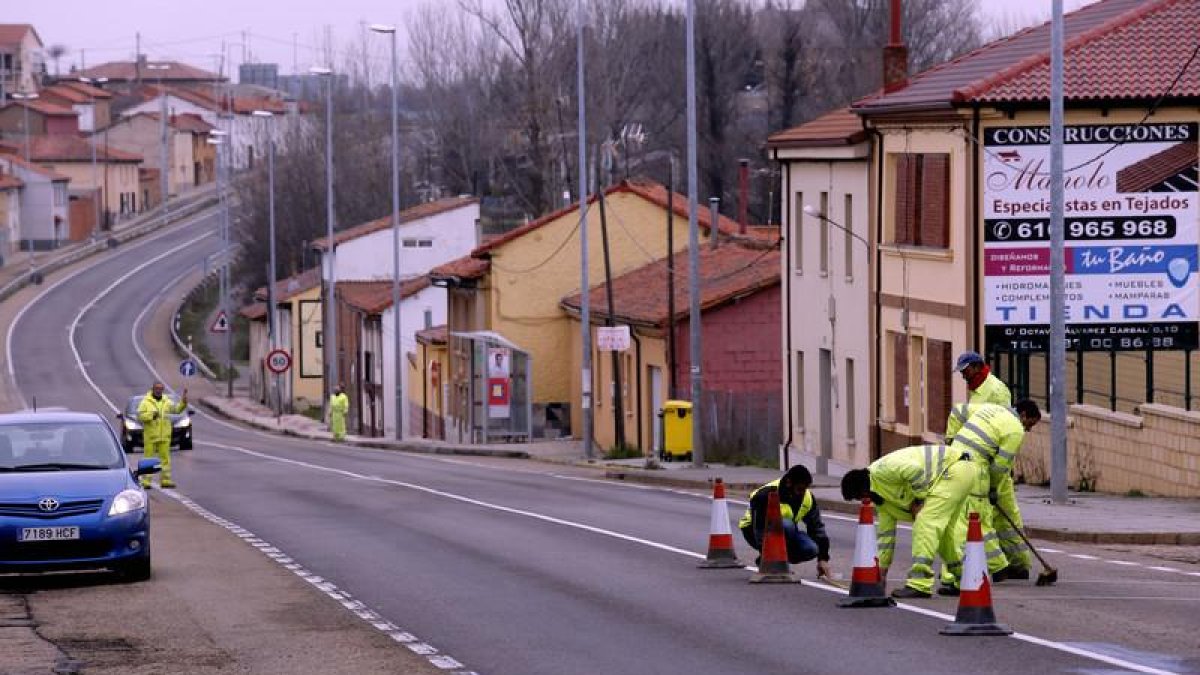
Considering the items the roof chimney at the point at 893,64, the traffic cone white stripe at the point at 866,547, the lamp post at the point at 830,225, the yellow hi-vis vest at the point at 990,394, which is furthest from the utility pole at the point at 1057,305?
the roof chimney at the point at 893,64

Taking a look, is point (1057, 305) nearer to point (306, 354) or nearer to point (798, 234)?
point (798, 234)

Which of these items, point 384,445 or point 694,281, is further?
point 384,445

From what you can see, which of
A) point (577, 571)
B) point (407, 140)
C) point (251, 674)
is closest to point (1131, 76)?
point (577, 571)

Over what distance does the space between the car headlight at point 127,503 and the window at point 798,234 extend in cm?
2449

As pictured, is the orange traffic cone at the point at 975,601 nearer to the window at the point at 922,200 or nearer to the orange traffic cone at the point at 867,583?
the orange traffic cone at the point at 867,583

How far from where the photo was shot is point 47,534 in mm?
17375

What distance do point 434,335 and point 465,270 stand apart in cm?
509

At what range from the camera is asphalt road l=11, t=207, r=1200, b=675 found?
42.7 ft

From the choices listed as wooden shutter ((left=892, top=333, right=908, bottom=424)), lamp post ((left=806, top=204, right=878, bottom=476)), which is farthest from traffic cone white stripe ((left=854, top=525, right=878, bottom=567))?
lamp post ((left=806, top=204, right=878, bottom=476))

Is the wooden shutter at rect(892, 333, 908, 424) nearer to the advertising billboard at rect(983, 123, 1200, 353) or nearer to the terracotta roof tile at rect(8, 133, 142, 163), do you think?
the advertising billboard at rect(983, 123, 1200, 353)

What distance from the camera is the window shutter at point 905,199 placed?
34438 mm

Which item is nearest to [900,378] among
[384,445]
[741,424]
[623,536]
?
[741,424]

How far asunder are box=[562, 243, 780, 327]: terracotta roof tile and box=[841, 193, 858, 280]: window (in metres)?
7.75

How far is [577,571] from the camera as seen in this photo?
18625 mm
